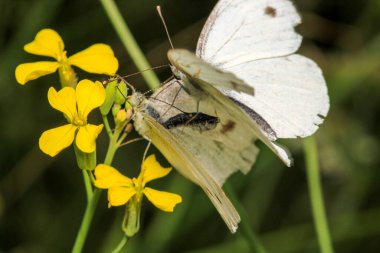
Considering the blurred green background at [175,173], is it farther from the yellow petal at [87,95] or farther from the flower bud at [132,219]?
the yellow petal at [87,95]

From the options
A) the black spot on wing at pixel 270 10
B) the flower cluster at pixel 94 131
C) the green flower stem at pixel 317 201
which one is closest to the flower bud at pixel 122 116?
the flower cluster at pixel 94 131

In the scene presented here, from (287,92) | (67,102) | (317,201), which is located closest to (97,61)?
(67,102)

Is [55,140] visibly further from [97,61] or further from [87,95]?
[97,61]

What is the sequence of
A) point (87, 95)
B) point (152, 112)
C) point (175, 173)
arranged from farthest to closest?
1. point (175, 173)
2. point (152, 112)
3. point (87, 95)

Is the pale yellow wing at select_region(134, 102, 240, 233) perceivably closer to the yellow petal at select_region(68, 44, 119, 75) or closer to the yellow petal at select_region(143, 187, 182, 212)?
the yellow petal at select_region(143, 187, 182, 212)

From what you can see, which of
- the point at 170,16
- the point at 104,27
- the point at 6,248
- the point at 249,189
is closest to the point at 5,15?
the point at 104,27

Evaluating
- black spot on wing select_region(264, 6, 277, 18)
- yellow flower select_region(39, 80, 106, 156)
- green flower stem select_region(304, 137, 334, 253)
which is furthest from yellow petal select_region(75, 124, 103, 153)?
green flower stem select_region(304, 137, 334, 253)
